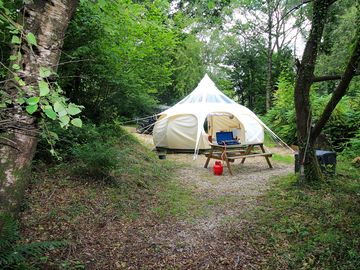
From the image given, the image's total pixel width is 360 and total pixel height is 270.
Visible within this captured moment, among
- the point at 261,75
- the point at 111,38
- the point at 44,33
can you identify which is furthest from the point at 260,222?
the point at 261,75

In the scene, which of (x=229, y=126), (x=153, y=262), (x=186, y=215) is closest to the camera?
(x=153, y=262)

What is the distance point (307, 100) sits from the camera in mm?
5609

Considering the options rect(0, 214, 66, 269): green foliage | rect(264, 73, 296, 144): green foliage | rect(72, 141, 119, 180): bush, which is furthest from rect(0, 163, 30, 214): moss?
rect(264, 73, 296, 144): green foliage

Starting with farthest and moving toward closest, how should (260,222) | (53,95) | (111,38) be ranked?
(111,38), (260,222), (53,95)

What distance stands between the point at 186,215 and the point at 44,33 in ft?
10.6

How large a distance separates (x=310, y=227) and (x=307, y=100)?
2.59 meters

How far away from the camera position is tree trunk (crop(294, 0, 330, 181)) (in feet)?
17.4

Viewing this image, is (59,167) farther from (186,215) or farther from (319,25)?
(319,25)

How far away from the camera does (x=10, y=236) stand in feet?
8.21

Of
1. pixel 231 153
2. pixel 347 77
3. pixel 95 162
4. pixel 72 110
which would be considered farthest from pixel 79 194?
pixel 231 153

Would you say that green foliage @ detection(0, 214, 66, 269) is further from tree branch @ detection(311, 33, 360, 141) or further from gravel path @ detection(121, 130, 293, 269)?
tree branch @ detection(311, 33, 360, 141)

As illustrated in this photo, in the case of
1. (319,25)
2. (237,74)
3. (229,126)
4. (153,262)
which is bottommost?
(153,262)

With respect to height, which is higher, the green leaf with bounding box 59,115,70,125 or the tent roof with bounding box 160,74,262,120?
the tent roof with bounding box 160,74,262,120

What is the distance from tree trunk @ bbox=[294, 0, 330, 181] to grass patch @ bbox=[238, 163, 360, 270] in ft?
1.20
